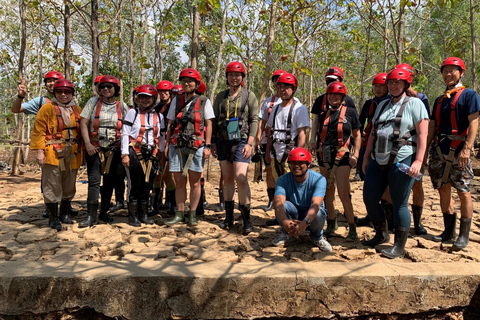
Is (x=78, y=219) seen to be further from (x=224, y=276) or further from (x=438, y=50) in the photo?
(x=438, y=50)

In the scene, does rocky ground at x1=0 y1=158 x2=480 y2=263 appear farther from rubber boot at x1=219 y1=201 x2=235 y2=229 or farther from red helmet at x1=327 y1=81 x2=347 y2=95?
red helmet at x1=327 y1=81 x2=347 y2=95

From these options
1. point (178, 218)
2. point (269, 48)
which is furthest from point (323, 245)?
point (269, 48)

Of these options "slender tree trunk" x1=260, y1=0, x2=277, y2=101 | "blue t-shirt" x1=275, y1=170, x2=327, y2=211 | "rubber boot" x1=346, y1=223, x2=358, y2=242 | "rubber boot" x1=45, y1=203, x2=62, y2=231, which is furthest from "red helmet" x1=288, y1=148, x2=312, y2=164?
"slender tree trunk" x1=260, y1=0, x2=277, y2=101

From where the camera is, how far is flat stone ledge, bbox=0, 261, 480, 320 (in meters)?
3.01

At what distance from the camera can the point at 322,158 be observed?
4.54m

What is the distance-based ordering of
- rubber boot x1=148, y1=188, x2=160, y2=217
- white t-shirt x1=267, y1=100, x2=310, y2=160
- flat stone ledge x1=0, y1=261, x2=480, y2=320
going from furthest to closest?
1. rubber boot x1=148, y1=188, x2=160, y2=217
2. white t-shirt x1=267, y1=100, x2=310, y2=160
3. flat stone ledge x1=0, y1=261, x2=480, y2=320

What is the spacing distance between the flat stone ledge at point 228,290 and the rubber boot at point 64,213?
1.87 m

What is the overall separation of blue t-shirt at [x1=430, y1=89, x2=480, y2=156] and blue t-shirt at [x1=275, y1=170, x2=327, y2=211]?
5.04 ft

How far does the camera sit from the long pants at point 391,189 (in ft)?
12.4

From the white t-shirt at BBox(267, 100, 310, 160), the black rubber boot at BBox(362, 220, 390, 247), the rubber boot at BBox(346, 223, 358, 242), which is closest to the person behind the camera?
the black rubber boot at BBox(362, 220, 390, 247)

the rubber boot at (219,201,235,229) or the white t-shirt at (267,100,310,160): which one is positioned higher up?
the white t-shirt at (267,100,310,160)

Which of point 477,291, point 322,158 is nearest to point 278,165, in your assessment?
point 322,158

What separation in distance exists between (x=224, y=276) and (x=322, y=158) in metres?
2.11

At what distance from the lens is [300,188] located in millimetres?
4137
